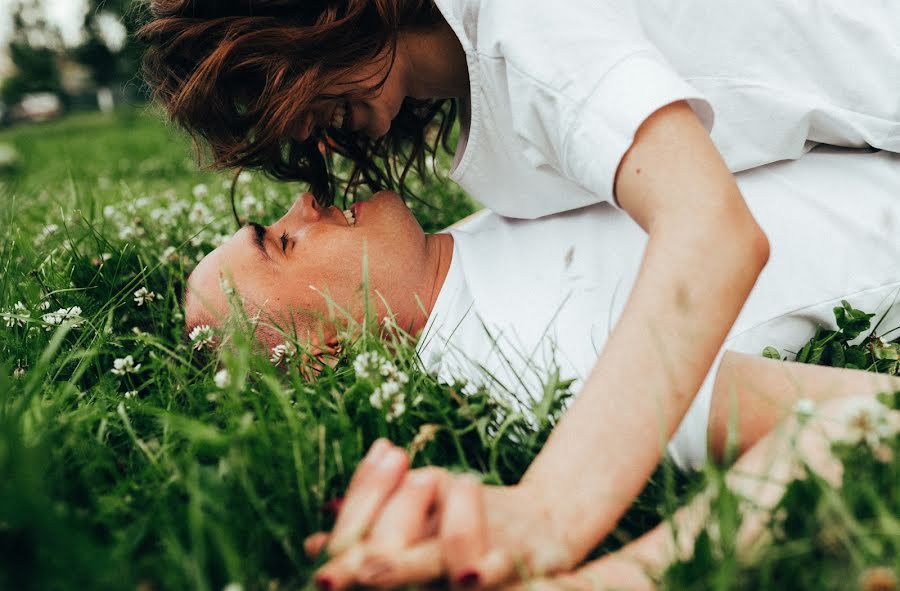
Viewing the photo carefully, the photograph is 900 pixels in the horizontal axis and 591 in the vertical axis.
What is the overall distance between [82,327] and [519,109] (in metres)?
1.54

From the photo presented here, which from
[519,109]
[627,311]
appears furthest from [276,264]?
[627,311]

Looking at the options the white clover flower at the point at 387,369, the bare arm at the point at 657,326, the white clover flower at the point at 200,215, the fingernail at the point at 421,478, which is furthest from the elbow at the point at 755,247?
the white clover flower at the point at 200,215

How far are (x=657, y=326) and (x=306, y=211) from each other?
4.78ft

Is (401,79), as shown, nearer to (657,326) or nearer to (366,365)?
(366,365)

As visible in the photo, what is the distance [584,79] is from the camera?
147 cm

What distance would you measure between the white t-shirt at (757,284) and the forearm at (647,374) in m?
0.46

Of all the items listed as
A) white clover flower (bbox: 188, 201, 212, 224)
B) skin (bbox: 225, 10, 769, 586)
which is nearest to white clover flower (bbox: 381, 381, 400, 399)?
skin (bbox: 225, 10, 769, 586)

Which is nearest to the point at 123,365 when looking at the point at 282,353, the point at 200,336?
the point at 200,336

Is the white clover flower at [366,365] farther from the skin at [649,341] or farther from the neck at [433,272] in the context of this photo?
the skin at [649,341]

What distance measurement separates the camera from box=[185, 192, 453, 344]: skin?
2.25 meters

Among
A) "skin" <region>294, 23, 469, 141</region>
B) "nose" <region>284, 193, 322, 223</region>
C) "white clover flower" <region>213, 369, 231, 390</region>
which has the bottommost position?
"white clover flower" <region>213, 369, 231, 390</region>

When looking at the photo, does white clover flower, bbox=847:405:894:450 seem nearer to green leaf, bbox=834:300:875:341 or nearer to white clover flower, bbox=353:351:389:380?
green leaf, bbox=834:300:875:341

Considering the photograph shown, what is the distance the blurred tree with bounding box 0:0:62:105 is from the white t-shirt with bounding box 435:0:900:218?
160 ft

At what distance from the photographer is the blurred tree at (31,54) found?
4331 centimetres
